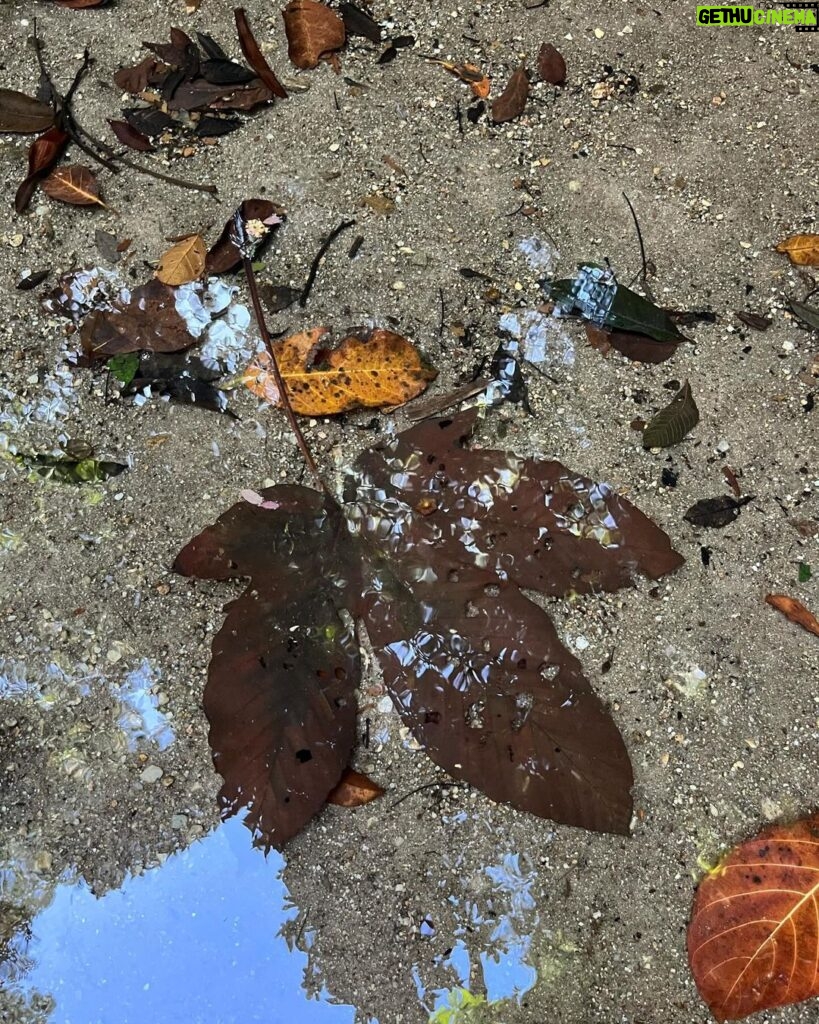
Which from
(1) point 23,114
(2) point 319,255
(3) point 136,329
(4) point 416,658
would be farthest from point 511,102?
(4) point 416,658

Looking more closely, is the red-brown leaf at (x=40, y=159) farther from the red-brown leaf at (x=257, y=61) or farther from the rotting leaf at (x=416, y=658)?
the rotting leaf at (x=416, y=658)

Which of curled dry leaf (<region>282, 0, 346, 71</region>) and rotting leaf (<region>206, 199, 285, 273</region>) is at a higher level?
curled dry leaf (<region>282, 0, 346, 71</region>)


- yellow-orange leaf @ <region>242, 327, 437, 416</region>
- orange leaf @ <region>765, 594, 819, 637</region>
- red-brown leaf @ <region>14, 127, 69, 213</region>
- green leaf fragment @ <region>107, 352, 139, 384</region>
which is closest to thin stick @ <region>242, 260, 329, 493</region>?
yellow-orange leaf @ <region>242, 327, 437, 416</region>

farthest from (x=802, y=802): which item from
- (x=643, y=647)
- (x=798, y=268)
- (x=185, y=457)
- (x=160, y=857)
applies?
(x=185, y=457)

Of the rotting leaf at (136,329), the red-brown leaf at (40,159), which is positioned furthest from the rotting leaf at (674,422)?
the red-brown leaf at (40,159)

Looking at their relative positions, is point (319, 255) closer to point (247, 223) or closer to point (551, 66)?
point (247, 223)

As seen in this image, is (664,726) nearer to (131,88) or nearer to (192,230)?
(192,230)

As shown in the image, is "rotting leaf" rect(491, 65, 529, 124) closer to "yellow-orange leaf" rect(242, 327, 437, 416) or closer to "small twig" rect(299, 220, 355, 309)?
"small twig" rect(299, 220, 355, 309)
